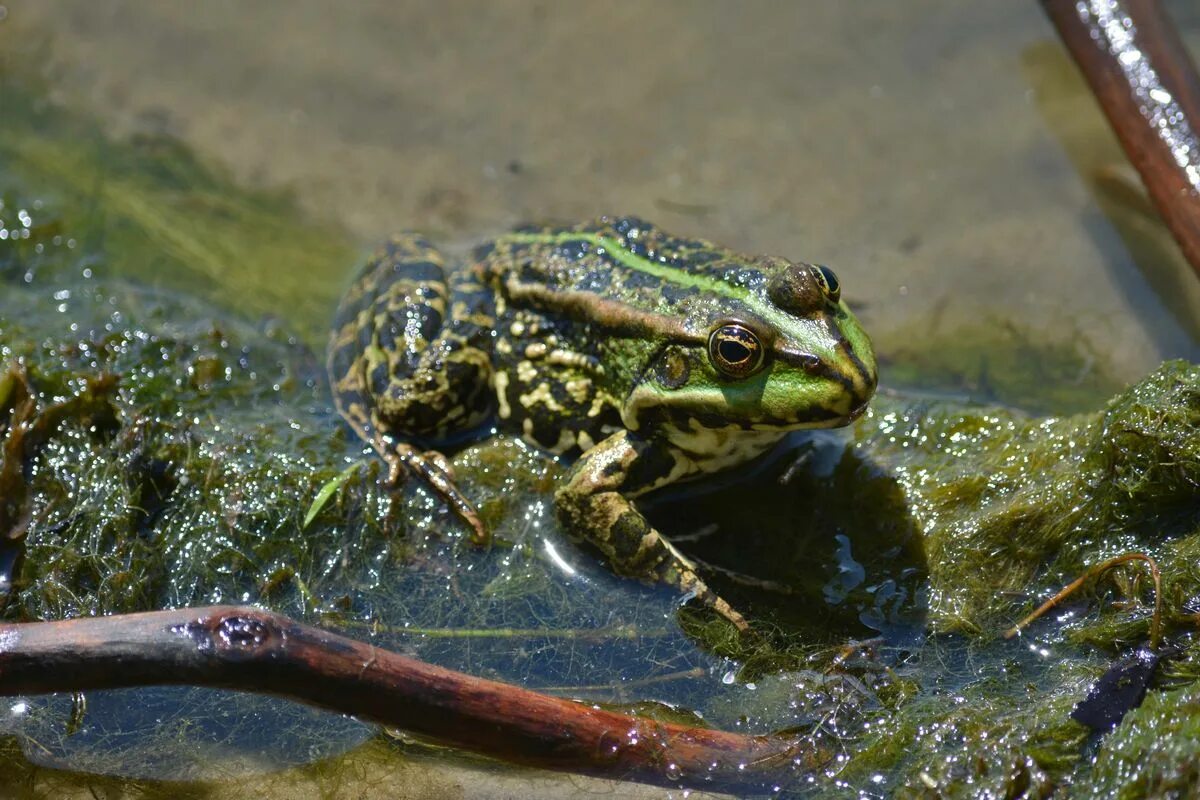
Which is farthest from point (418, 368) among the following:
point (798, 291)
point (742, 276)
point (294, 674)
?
point (294, 674)

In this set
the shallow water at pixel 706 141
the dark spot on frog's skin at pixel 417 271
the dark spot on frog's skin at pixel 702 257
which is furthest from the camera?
the shallow water at pixel 706 141

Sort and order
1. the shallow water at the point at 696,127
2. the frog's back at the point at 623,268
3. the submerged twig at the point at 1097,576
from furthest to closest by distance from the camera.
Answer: the shallow water at the point at 696,127 < the frog's back at the point at 623,268 < the submerged twig at the point at 1097,576

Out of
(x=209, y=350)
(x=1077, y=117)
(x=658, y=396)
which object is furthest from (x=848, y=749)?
(x=1077, y=117)

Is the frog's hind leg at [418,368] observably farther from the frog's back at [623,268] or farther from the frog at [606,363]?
the frog's back at [623,268]

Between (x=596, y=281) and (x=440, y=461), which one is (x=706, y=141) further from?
(x=440, y=461)

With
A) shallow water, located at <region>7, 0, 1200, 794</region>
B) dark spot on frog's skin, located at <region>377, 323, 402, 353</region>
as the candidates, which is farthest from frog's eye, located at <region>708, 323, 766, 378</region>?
shallow water, located at <region>7, 0, 1200, 794</region>

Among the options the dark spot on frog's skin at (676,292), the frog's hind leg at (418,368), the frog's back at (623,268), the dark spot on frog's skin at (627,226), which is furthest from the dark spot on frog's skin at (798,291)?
the frog's hind leg at (418,368)
